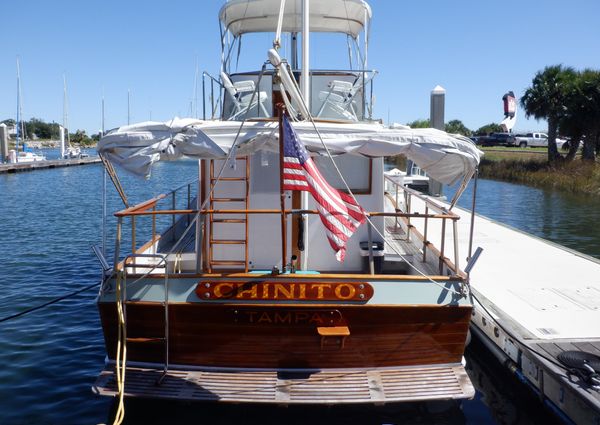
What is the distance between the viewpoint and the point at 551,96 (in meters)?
37.4

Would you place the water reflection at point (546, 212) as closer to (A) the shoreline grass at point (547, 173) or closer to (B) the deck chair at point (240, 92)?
(A) the shoreline grass at point (547, 173)

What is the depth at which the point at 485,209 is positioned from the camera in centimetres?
2706

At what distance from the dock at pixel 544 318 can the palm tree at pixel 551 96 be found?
91.3ft

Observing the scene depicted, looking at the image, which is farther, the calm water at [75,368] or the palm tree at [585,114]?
the palm tree at [585,114]

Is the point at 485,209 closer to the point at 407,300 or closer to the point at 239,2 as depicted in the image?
the point at 239,2

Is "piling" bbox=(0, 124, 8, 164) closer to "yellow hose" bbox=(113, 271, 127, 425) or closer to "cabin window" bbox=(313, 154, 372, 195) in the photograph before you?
"cabin window" bbox=(313, 154, 372, 195)

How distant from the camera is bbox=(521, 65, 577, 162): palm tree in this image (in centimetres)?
3706

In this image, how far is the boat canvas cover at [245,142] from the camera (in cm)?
620

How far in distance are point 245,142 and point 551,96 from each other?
36825 mm

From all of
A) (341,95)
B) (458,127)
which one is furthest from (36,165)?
(458,127)

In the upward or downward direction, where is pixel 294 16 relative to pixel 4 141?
downward

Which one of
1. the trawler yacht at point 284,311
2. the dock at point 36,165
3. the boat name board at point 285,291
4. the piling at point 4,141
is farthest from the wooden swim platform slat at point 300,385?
the piling at point 4,141

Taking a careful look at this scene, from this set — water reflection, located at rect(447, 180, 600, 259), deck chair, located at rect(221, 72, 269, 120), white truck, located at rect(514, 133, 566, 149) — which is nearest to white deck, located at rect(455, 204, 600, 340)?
water reflection, located at rect(447, 180, 600, 259)

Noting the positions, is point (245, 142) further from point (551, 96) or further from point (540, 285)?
point (551, 96)
